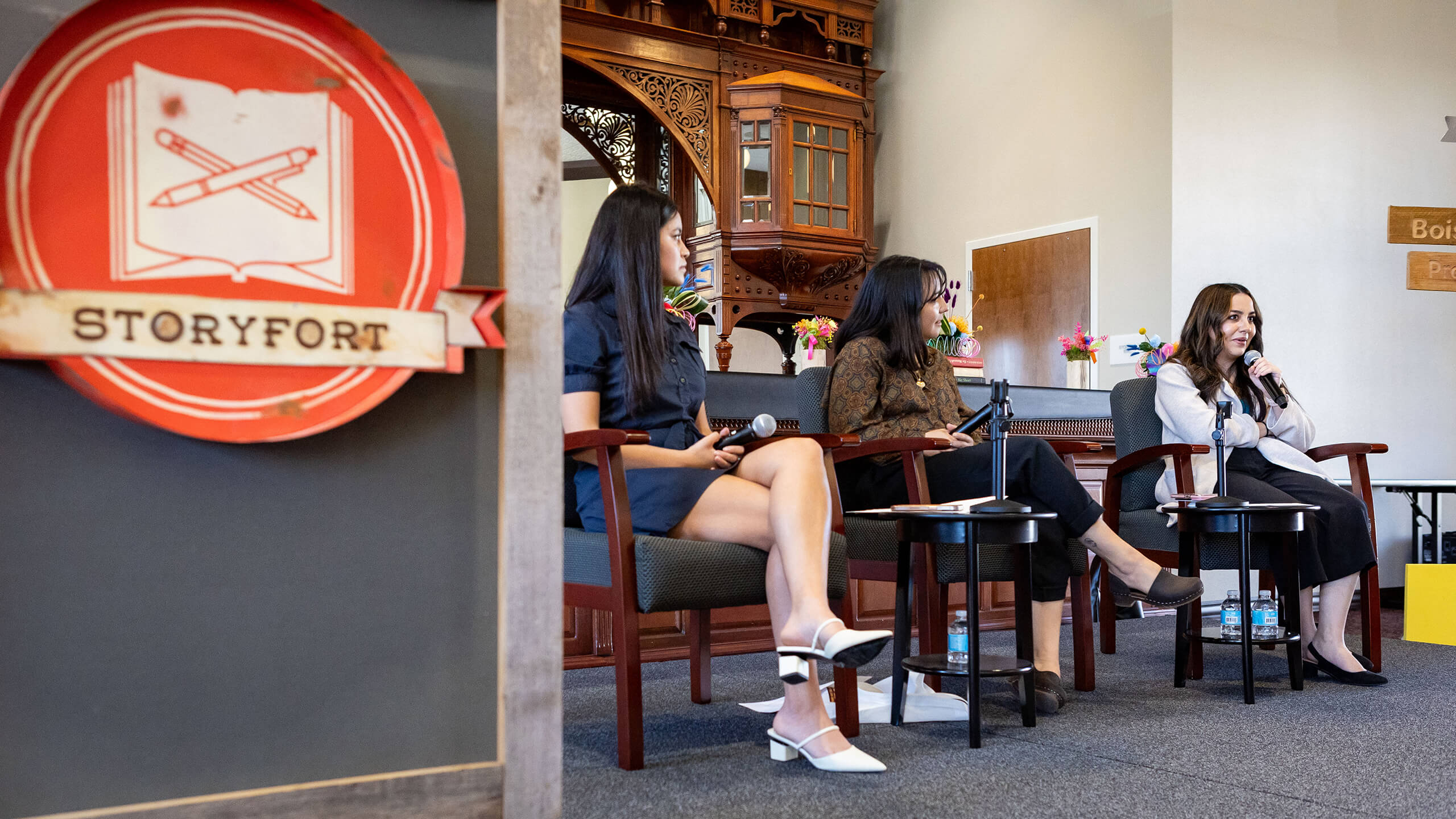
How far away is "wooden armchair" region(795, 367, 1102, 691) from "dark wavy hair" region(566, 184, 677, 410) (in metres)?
A: 0.58

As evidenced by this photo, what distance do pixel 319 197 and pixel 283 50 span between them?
0.46ft

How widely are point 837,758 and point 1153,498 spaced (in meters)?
1.69

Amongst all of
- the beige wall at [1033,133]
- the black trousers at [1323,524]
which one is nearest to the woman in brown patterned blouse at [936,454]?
the black trousers at [1323,524]

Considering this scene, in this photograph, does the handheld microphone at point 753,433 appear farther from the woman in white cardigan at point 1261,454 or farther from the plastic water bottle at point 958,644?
the woman in white cardigan at point 1261,454

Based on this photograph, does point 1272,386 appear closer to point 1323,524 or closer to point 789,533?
point 1323,524

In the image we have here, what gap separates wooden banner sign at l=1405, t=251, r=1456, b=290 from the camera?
565 centimetres

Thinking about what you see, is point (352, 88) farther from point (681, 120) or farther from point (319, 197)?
point (681, 120)

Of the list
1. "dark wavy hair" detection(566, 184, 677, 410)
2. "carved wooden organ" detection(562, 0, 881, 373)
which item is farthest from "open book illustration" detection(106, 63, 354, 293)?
"carved wooden organ" detection(562, 0, 881, 373)

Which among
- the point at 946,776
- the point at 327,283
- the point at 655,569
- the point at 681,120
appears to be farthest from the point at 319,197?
the point at 681,120

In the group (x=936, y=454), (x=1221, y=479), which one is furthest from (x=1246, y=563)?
(x=936, y=454)

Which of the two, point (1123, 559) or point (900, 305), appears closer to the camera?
point (1123, 559)

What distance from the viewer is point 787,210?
279 inches

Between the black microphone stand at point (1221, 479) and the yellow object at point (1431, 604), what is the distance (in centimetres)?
158

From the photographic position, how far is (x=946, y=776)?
1.85 metres
